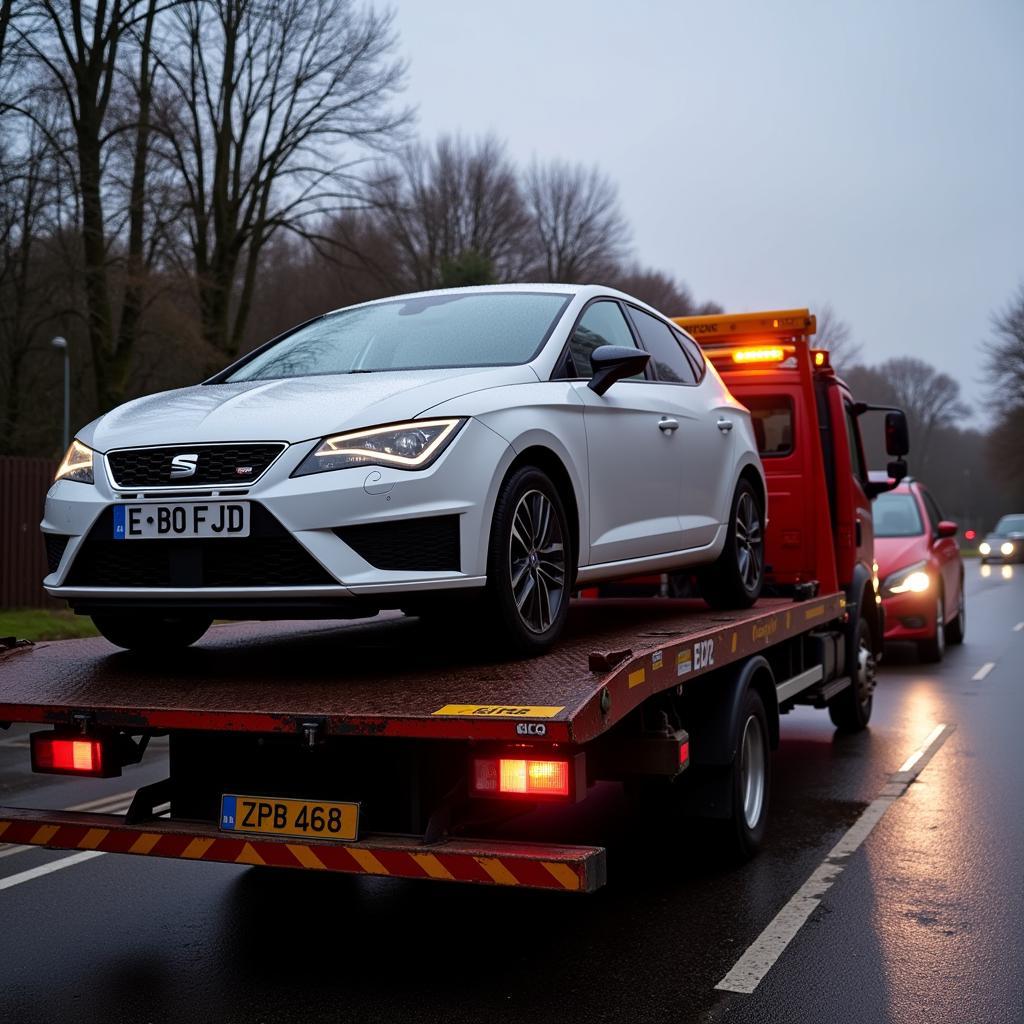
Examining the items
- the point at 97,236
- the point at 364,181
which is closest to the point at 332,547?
the point at 97,236

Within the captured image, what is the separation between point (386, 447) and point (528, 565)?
742mm

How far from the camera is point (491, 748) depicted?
386 centimetres

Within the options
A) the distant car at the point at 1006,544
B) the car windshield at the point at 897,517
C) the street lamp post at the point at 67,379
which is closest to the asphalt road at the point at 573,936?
the car windshield at the point at 897,517

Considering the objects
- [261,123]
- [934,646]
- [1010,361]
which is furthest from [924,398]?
[934,646]

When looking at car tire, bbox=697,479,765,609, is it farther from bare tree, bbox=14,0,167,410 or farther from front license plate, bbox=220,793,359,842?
bare tree, bbox=14,0,167,410

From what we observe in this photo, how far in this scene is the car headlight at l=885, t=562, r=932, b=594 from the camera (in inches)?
524

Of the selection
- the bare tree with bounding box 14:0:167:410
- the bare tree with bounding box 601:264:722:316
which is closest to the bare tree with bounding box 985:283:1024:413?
the bare tree with bounding box 601:264:722:316

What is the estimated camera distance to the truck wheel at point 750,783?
17.5 ft

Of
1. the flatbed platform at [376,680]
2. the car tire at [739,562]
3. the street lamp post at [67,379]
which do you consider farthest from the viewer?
the street lamp post at [67,379]

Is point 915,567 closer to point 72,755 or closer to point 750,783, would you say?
point 750,783

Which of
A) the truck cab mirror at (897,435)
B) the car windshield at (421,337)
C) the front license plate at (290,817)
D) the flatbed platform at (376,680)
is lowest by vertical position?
the front license plate at (290,817)

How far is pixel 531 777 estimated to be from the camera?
3828mm

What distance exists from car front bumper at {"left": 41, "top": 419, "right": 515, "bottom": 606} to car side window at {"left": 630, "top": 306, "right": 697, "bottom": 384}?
2.09m

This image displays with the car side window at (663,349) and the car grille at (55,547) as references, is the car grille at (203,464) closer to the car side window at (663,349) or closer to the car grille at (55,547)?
the car grille at (55,547)
